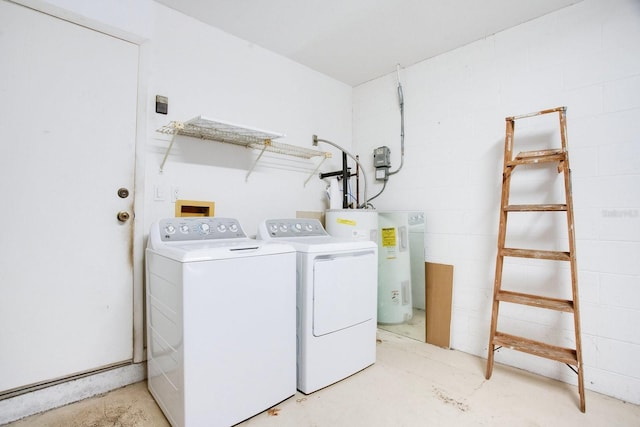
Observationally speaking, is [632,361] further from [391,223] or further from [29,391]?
[29,391]

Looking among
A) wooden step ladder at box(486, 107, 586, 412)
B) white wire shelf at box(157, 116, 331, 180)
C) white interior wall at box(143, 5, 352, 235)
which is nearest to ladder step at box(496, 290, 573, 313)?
wooden step ladder at box(486, 107, 586, 412)

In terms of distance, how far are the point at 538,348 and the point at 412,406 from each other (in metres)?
0.85

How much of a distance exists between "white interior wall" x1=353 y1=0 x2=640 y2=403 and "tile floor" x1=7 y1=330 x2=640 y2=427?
10.4 inches

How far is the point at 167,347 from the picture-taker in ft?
4.95

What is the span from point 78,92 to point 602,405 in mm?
3419

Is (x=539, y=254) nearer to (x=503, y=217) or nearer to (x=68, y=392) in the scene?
(x=503, y=217)

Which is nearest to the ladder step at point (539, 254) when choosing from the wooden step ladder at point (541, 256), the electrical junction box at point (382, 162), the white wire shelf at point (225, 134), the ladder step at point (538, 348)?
the wooden step ladder at point (541, 256)

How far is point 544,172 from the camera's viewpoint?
2.03m

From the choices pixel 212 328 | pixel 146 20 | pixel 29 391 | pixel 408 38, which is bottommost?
pixel 29 391

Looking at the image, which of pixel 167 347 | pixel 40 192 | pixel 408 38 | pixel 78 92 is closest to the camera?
pixel 167 347

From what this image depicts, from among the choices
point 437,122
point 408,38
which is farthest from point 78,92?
point 437,122

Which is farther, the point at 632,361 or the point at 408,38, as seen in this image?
the point at 408,38

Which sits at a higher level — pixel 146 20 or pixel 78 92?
pixel 146 20

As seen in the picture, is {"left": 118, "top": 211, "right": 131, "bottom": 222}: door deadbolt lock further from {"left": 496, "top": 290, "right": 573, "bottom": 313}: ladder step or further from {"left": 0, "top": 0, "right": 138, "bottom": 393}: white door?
{"left": 496, "top": 290, "right": 573, "bottom": 313}: ladder step
